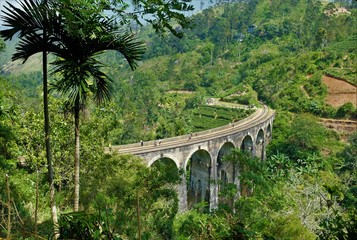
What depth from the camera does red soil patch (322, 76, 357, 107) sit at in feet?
149

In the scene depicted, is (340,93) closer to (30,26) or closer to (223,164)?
(223,164)

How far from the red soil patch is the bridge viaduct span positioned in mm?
15121

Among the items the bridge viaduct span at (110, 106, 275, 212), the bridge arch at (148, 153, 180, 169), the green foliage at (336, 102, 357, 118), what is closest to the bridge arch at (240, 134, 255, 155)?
the bridge viaduct span at (110, 106, 275, 212)

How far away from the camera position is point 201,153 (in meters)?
28.7

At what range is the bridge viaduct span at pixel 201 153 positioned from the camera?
24141mm

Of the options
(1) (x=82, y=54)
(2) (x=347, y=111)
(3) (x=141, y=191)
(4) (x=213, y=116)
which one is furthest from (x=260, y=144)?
(1) (x=82, y=54)

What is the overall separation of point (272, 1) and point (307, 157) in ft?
274

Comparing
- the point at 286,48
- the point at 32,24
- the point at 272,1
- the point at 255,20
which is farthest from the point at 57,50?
the point at 272,1

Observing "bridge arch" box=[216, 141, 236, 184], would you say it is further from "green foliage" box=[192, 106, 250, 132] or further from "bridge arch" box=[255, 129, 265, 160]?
"green foliage" box=[192, 106, 250, 132]

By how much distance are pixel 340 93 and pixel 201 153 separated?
1094 inches

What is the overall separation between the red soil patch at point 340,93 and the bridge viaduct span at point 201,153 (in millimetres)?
15121

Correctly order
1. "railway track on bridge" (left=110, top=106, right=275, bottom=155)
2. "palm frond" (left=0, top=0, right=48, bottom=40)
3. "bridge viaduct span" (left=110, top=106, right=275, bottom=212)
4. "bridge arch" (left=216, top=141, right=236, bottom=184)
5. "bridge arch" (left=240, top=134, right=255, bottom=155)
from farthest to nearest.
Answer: "bridge arch" (left=240, top=134, right=255, bottom=155), "bridge arch" (left=216, top=141, right=236, bottom=184), "bridge viaduct span" (left=110, top=106, right=275, bottom=212), "railway track on bridge" (left=110, top=106, right=275, bottom=155), "palm frond" (left=0, top=0, right=48, bottom=40)

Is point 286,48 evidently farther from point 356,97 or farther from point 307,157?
point 307,157

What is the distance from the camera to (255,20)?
331ft
